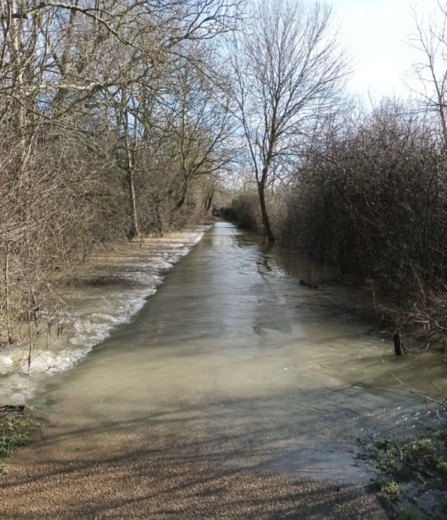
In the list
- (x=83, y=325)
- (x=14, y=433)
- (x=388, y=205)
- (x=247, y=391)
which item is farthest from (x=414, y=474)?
(x=388, y=205)

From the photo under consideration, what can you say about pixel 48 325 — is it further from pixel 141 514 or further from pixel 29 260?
pixel 141 514

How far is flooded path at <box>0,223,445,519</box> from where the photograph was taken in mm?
3164

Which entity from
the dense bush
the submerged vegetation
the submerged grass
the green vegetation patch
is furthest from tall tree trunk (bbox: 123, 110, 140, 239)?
the submerged grass

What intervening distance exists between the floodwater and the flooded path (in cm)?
2

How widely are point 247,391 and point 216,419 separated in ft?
2.61

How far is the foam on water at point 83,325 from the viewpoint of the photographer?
5629 mm

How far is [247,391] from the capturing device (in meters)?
5.23

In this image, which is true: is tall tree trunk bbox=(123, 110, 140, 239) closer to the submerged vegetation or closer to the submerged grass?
the submerged vegetation

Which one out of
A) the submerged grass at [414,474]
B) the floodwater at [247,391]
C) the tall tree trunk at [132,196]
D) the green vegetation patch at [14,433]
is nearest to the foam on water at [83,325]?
the floodwater at [247,391]

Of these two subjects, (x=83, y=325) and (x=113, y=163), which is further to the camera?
(x=113, y=163)

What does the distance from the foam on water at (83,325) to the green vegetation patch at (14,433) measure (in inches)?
24.8

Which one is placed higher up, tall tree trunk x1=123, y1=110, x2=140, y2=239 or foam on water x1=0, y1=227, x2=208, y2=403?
tall tree trunk x1=123, y1=110, x2=140, y2=239

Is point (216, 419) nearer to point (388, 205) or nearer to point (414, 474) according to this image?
point (414, 474)

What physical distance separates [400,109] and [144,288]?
9440mm
